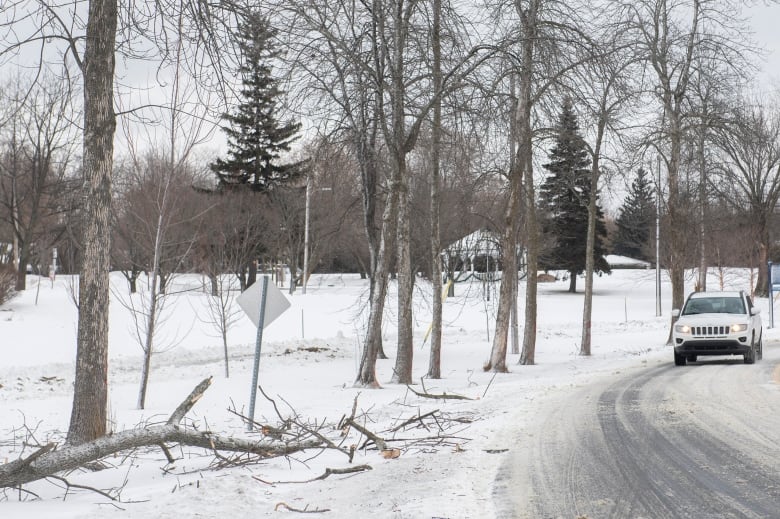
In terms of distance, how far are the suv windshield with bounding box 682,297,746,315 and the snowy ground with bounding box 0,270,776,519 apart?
6.44 ft

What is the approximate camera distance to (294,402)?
51.1 ft

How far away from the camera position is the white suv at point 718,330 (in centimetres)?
1825

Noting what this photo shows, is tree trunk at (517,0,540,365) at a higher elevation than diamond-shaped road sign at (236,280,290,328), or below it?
higher

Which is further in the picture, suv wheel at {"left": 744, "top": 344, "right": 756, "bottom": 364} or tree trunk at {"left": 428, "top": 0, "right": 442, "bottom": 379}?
suv wheel at {"left": 744, "top": 344, "right": 756, "bottom": 364}

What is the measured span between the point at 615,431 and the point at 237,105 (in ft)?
20.0

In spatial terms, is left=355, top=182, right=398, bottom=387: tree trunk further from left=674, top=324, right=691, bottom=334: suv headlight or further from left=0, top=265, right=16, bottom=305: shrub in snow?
left=0, top=265, right=16, bottom=305: shrub in snow

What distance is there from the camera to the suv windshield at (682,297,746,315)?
19.3 meters

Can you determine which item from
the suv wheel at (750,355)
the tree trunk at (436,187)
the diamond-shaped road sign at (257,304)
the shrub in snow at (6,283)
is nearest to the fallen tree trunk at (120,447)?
the diamond-shaped road sign at (257,304)

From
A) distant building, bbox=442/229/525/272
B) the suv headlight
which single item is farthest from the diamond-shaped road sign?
distant building, bbox=442/229/525/272

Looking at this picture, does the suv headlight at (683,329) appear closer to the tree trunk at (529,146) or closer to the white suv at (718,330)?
the white suv at (718,330)

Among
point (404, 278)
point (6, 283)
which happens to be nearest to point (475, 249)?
point (404, 278)

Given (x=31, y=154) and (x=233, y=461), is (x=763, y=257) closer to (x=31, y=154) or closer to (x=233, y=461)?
(x=31, y=154)

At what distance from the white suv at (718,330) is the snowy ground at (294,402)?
1.73 meters

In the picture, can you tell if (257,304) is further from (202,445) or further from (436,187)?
(436,187)
